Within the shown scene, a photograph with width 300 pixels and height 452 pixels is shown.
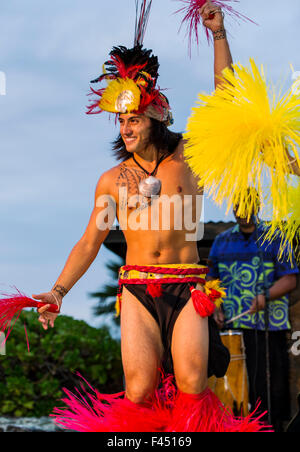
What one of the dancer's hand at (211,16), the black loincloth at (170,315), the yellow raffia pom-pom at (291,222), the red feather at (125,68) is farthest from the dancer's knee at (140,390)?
the dancer's hand at (211,16)

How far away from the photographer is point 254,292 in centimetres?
557

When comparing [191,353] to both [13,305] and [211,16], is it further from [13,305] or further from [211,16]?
[211,16]

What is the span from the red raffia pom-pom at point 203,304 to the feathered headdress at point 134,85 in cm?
112

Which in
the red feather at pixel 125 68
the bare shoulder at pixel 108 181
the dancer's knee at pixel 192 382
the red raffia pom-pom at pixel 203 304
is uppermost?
the red feather at pixel 125 68

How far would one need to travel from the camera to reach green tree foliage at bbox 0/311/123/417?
7.16 meters

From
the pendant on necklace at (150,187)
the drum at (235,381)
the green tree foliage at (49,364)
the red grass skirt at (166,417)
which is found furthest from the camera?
the green tree foliage at (49,364)

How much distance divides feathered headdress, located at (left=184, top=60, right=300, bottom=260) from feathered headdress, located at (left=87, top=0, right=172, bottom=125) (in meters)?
0.83

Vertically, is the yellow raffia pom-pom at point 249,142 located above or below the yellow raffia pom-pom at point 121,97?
below

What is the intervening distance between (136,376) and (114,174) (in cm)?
125

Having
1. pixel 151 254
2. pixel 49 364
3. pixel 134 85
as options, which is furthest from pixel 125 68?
pixel 49 364

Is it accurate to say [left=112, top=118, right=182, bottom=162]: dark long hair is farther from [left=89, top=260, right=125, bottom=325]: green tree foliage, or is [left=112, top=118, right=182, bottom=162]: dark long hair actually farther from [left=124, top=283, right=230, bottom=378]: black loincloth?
[left=89, top=260, right=125, bottom=325]: green tree foliage

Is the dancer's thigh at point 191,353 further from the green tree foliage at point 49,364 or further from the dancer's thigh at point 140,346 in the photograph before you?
the green tree foliage at point 49,364

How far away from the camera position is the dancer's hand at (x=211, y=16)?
3.24m

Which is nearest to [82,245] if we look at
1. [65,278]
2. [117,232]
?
[65,278]
